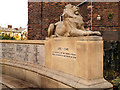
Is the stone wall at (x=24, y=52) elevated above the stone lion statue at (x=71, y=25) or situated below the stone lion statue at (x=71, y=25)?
below

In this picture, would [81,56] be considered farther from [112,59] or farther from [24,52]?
[24,52]

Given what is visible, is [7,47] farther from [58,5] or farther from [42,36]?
[58,5]

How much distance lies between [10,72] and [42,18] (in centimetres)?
600

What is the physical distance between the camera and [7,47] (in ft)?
22.0

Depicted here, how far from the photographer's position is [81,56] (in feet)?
9.89

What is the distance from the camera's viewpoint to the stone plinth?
9.51ft

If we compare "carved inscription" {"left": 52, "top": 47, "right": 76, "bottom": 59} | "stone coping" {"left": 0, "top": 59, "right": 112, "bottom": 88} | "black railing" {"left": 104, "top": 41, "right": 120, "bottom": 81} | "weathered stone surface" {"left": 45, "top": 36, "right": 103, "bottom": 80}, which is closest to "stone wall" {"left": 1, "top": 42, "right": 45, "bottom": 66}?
"stone coping" {"left": 0, "top": 59, "right": 112, "bottom": 88}

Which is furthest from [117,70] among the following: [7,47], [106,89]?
[7,47]

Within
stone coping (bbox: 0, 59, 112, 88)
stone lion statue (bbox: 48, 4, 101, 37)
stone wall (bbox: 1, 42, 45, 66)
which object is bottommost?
stone coping (bbox: 0, 59, 112, 88)

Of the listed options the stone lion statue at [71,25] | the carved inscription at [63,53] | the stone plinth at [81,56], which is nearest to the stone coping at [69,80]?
the stone plinth at [81,56]

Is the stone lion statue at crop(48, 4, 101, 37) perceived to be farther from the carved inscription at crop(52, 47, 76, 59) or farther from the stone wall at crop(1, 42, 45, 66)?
the stone wall at crop(1, 42, 45, 66)

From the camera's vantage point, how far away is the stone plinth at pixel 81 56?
9.51 feet

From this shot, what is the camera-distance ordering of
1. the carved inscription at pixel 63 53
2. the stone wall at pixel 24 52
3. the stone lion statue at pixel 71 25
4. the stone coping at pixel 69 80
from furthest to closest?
the stone wall at pixel 24 52 → the stone lion statue at pixel 71 25 → the carved inscription at pixel 63 53 → the stone coping at pixel 69 80

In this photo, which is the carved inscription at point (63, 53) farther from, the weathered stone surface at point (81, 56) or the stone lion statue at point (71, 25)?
the stone lion statue at point (71, 25)
